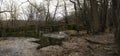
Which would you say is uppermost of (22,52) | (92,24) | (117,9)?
(117,9)

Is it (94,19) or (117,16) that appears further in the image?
(94,19)

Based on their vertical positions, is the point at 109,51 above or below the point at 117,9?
below

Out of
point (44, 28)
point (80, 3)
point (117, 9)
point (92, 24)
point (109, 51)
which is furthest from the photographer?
point (80, 3)

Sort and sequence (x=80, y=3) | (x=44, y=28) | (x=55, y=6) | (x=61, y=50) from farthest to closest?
(x=55, y=6) < (x=80, y=3) < (x=44, y=28) < (x=61, y=50)

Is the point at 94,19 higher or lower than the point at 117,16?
lower

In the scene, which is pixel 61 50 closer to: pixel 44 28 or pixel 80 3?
pixel 44 28

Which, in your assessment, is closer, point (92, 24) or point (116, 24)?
point (116, 24)

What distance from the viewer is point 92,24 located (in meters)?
20.0

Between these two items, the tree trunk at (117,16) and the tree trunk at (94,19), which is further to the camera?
the tree trunk at (94,19)

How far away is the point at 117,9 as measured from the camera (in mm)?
9109

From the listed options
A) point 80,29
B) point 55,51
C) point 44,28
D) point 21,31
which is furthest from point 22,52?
point 80,29

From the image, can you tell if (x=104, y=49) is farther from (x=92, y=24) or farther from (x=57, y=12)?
(x=57, y=12)

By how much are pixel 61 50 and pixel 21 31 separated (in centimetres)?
1025

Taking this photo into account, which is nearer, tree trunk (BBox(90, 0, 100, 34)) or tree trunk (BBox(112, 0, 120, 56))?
tree trunk (BBox(112, 0, 120, 56))
